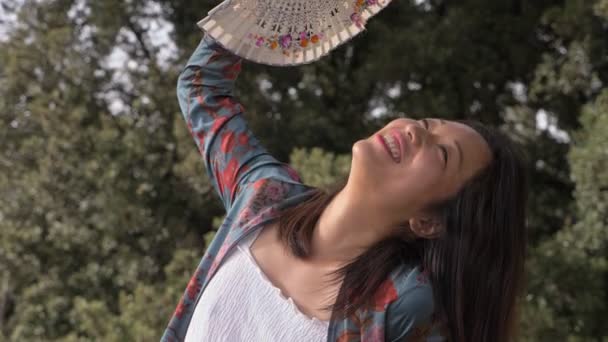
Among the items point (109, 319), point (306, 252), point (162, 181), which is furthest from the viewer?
point (162, 181)

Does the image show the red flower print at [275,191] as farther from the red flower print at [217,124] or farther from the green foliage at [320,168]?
the green foliage at [320,168]

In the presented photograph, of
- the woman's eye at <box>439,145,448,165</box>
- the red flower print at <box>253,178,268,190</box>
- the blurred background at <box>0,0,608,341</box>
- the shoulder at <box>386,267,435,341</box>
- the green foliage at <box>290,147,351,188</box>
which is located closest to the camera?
the shoulder at <box>386,267,435,341</box>

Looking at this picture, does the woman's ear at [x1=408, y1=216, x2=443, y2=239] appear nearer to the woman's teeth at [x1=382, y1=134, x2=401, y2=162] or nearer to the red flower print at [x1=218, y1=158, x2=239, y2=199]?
the woman's teeth at [x1=382, y1=134, x2=401, y2=162]

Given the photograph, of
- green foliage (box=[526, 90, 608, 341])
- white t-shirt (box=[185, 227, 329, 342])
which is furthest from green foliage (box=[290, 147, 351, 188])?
white t-shirt (box=[185, 227, 329, 342])

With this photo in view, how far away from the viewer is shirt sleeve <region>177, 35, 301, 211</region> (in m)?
1.28

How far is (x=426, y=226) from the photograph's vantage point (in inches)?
45.4

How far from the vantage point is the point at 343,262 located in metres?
1.16

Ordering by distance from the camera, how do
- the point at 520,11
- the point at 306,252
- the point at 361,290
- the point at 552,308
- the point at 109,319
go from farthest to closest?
the point at 520,11, the point at 109,319, the point at 552,308, the point at 306,252, the point at 361,290

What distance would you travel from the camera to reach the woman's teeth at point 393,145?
112cm

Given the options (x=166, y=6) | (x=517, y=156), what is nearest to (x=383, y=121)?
(x=166, y=6)

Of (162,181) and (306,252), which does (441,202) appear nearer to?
(306,252)

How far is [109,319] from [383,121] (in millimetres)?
1345

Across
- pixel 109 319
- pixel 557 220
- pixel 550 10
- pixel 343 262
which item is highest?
pixel 343 262

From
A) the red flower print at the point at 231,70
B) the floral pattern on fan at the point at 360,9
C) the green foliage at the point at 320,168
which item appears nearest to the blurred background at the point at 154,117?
the green foliage at the point at 320,168
